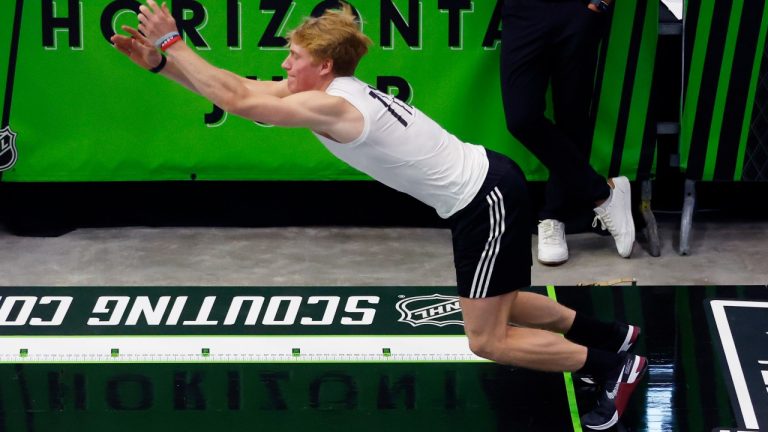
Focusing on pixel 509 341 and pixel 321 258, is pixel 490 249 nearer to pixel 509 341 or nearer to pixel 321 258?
pixel 509 341

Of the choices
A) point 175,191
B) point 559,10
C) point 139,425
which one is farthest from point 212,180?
point 139,425

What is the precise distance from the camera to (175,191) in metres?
6.87

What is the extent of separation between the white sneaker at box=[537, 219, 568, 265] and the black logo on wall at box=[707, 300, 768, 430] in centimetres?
91

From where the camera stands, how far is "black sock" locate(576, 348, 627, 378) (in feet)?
14.4

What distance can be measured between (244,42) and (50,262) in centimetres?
137

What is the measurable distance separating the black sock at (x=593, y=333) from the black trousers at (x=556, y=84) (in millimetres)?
1565

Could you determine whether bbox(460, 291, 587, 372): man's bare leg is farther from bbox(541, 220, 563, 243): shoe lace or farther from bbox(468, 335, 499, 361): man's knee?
bbox(541, 220, 563, 243): shoe lace

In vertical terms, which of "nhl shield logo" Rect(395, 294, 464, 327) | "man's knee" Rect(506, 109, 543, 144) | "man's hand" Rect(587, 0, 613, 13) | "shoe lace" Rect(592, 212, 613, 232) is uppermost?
"man's hand" Rect(587, 0, 613, 13)

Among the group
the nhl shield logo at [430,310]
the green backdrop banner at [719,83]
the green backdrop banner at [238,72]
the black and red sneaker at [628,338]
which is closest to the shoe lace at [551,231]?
the green backdrop banner at [238,72]

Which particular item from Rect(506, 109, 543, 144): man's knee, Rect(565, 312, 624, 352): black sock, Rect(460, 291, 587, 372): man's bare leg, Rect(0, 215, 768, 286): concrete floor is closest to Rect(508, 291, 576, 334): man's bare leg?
Rect(565, 312, 624, 352): black sock

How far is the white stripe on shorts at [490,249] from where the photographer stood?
4.20m

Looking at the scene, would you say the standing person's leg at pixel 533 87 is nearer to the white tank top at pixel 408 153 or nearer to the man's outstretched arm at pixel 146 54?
the white tank top at pixel 408 153

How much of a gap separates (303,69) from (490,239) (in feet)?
2.58

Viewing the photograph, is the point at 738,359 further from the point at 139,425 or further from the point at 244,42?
the point at 244,42
